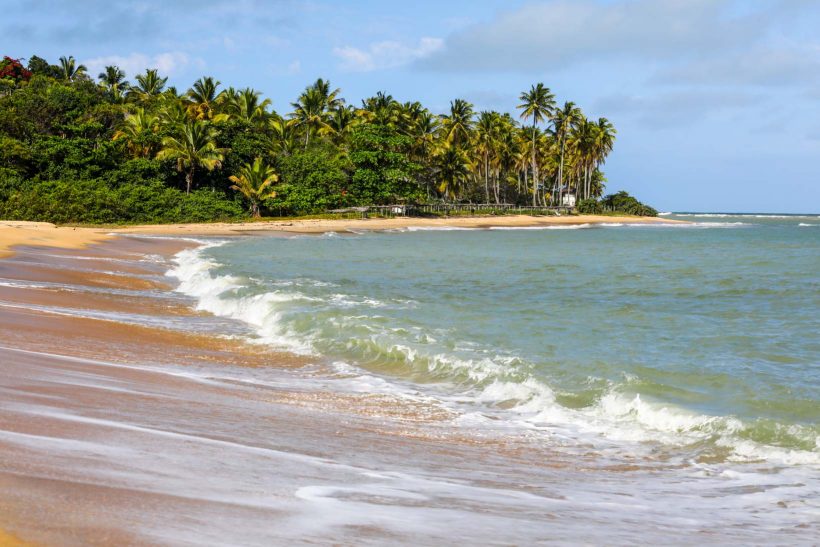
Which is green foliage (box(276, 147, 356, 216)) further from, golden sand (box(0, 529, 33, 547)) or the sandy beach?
golden sand (box(0, 529, 33, 547))

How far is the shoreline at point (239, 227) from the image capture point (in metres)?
30.7

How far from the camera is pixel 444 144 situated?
3263 inches

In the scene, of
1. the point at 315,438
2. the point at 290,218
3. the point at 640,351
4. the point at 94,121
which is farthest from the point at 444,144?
the point at 315,438

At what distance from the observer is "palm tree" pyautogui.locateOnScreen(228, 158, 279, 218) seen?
60750 mm

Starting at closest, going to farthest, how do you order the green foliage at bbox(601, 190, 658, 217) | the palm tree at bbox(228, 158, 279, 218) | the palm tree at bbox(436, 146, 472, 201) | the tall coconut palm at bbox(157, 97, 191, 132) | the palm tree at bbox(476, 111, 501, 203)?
the tall coconut palm at bbox(157, 97, 191, 132) → the palm tree at bbox(228, 158, 279, 218) → the palm tree at bbox(436, 146, 472, 201) → the palm tree at bbox(476, 111, 501, 203) → the green foliage at bbox(601, 190, 658, 217)

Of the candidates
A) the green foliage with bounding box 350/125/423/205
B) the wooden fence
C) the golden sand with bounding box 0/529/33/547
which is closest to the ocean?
the golden sand with bounding box 0/529/33/547

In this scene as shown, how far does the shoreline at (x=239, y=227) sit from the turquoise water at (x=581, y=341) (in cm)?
841

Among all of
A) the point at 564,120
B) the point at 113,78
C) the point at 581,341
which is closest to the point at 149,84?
the point at 113,78

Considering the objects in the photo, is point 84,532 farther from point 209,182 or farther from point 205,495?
point 209,182

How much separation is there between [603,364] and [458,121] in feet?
267

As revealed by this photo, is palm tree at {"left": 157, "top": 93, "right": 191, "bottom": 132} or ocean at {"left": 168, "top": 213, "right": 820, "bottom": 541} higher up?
palm tree at {"left": 157, "top": 93, "right": 191, "bottom": 132}

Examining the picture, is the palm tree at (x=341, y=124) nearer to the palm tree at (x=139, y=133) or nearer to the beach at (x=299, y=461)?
the palm tree at (x=139, y=133)

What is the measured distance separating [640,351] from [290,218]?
53.7 metres

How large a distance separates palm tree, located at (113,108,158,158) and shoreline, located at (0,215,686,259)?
27.1 feet
